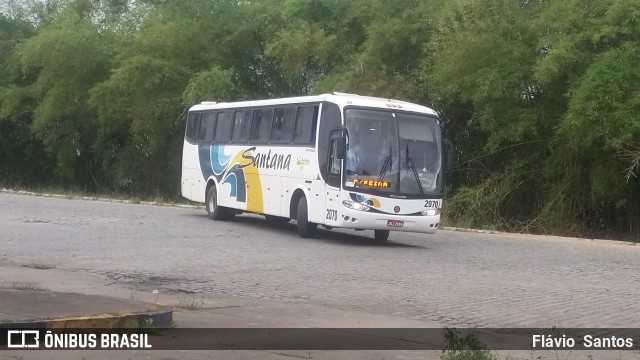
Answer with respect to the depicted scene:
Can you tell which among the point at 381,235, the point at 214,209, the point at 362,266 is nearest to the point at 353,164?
the point at 381,235

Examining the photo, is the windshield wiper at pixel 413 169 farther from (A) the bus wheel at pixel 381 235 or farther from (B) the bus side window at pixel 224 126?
(B) the bus side window at pixel 224 126

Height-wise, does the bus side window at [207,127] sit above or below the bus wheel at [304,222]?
above

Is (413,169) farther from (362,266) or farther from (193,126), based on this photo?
(193,126)

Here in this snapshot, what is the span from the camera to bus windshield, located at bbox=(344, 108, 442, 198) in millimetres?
20922

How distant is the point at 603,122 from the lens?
81.9 feet

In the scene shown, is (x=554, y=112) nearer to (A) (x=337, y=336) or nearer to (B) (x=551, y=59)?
(B) (x=551, y=59)

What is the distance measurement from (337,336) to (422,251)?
1013 centimetres

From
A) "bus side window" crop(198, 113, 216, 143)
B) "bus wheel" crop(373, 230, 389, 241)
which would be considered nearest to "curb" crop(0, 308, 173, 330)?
"bus wheel" crop(373, 230, 389, 241)

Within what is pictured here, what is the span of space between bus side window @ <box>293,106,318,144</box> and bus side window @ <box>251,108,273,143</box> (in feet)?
5.78

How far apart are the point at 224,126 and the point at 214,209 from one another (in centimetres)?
233

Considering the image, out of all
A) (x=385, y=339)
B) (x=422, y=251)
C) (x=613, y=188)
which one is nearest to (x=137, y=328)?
(x=385, y=339)

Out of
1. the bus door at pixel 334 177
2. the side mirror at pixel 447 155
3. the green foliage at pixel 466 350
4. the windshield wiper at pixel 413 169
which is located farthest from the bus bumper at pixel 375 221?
the green foliage at pixel 466 350

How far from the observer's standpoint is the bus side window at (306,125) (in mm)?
22359

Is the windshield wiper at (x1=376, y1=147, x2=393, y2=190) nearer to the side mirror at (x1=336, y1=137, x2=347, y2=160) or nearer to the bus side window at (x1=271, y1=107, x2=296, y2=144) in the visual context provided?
the side mirror at (x1=336, y1=137, x2=347, y2=160)
